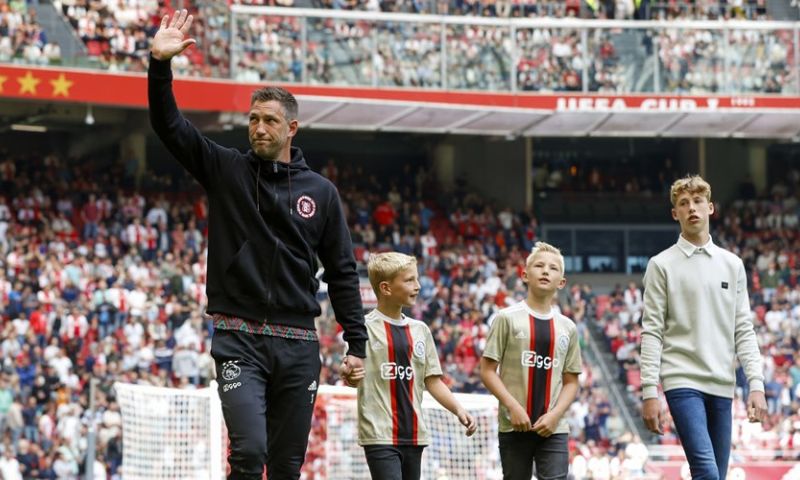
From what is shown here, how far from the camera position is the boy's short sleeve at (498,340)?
28.5ft

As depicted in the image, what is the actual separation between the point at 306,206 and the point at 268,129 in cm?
38

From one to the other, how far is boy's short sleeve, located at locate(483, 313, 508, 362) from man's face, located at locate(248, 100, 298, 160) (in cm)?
226

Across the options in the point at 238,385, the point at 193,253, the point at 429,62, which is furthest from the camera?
the point at 429,62

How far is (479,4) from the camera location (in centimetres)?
3064

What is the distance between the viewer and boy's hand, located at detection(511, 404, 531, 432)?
331 inches

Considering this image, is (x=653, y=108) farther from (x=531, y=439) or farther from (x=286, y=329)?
(x=286, y=329)

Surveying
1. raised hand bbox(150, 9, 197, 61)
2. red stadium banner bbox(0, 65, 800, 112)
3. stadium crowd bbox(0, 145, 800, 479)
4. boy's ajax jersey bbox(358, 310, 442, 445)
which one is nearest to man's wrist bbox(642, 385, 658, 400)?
boy's ajax jersey bbox(358, 310, 442, 445)

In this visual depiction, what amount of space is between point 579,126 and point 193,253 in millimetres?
8484

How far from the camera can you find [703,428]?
772 centimetres

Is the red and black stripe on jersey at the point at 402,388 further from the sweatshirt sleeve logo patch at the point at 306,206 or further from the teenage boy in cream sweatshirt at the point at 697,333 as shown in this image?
the sweatshirt sleeve logo patch at the point at 306,206

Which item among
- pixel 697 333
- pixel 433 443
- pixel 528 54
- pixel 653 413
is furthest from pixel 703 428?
pixel 528 54

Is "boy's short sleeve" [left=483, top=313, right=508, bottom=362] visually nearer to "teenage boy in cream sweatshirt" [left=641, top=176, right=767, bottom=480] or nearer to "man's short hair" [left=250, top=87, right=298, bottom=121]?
"teenage boy in cream sweatshirt" [left=641, top=176, right=767, bottom=480]

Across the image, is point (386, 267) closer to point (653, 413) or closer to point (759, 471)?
point (653, 413)

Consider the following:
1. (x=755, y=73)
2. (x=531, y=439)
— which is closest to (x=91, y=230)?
(x=755, y=73)
